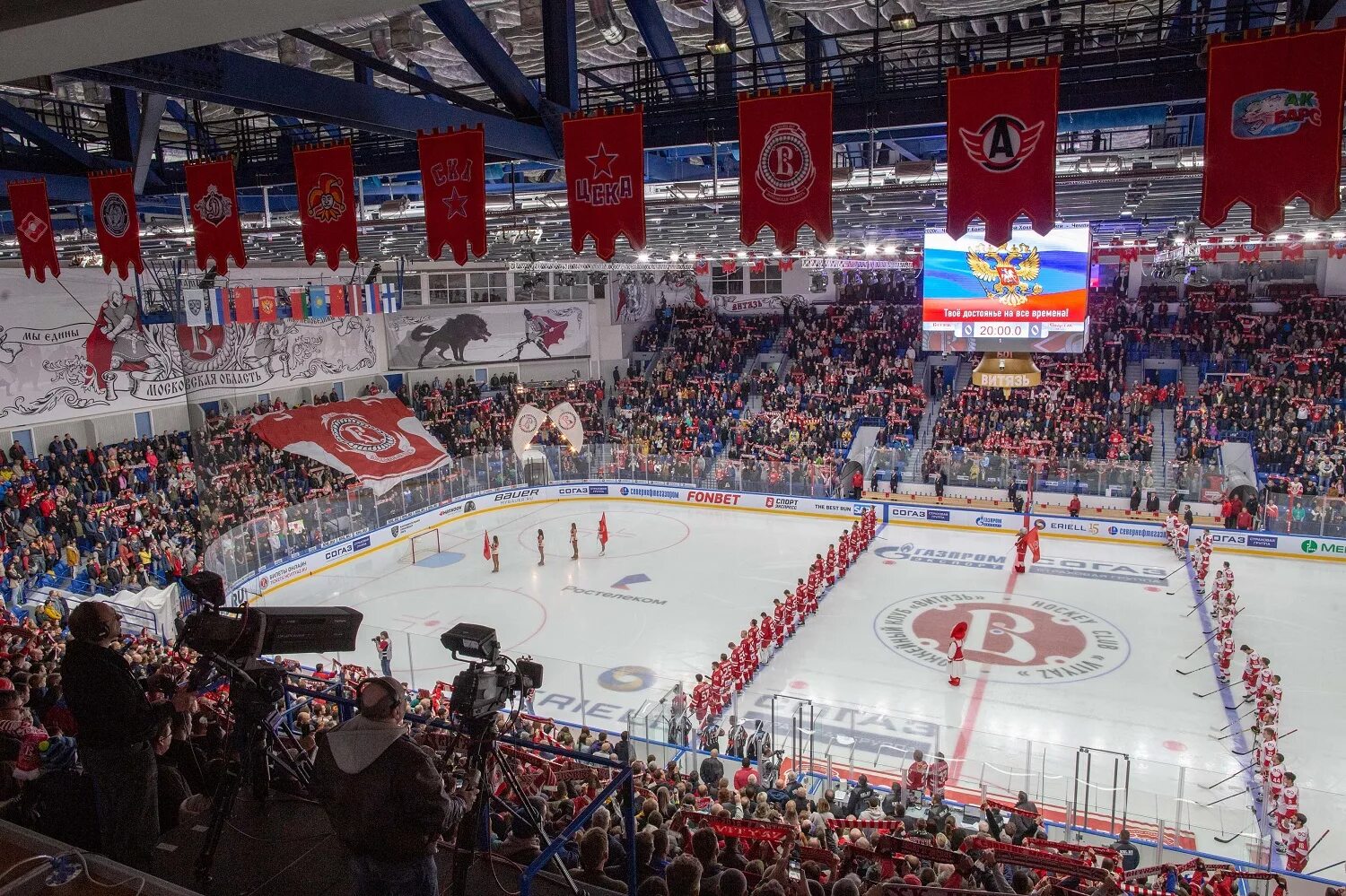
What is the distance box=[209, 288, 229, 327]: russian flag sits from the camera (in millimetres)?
24172

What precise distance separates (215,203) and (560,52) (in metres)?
4.13

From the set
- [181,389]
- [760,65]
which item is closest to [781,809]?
[760,65]

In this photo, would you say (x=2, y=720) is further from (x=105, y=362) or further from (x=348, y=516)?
(x=105, y=362)

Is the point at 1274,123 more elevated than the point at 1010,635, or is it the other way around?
the point at 1274,123

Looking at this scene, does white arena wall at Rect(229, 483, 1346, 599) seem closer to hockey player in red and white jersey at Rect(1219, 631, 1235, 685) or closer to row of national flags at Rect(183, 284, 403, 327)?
row of national flags at Rect(183, 284, 403, 327)

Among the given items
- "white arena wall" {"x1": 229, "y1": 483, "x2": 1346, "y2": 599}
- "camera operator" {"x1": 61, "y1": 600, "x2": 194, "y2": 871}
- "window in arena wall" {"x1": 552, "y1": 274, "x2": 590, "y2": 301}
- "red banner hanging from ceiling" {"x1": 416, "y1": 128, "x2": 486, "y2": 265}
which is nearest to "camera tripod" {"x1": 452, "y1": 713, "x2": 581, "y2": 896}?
"camera operator" {"x1": 61, "y1": 600, "x2": 194, "y2": 871}

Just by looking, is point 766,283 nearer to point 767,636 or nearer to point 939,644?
point 939,644

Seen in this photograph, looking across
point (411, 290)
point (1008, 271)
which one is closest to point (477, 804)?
point (1008, 271)

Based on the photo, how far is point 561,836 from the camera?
356 centimetres

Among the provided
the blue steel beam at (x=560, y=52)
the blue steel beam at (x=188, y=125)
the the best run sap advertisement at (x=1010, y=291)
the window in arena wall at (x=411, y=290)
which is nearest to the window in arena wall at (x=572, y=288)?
Answer: the window in arena wall at (x=411, y=290)

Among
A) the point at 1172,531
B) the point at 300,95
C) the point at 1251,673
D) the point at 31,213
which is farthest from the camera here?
the point at 1172,531

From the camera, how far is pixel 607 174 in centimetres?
771

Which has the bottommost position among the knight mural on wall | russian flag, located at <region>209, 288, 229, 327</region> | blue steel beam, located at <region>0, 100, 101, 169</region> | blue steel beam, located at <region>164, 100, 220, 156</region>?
the knight mural on wall

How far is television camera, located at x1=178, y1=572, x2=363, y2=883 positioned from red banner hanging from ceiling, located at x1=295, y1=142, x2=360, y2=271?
191 inches
